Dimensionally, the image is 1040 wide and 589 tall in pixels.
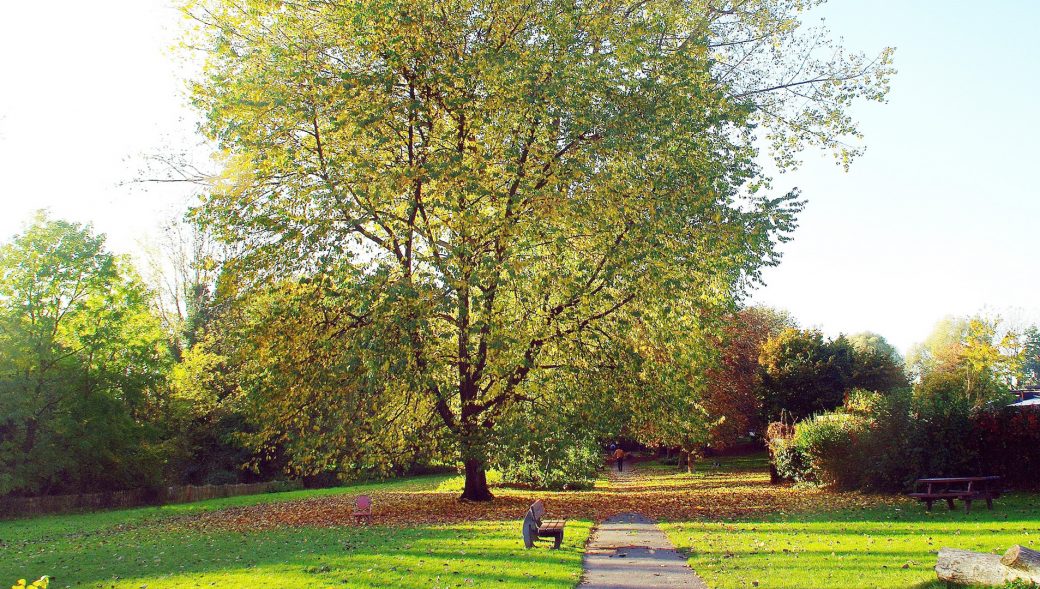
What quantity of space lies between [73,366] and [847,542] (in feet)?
93.8

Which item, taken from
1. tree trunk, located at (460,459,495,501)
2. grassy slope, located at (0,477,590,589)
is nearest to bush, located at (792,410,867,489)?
grassy slope, located at (0,477,590,589)

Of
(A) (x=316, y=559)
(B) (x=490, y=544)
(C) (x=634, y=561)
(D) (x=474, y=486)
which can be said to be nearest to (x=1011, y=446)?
(C) (x=634, y=561)

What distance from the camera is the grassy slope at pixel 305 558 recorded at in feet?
31.5

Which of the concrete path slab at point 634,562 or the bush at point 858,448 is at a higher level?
the bush at point 858,448

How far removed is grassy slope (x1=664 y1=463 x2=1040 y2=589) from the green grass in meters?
0.01

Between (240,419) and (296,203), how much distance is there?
24.1 metres

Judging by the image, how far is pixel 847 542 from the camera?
11.8 meters

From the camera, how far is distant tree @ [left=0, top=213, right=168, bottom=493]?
27.2 metres

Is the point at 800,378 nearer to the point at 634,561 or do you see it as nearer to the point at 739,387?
the point at 739,387

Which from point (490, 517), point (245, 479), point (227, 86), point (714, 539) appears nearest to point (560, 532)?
point (714, 539)

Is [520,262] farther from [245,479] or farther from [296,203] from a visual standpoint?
[245,479]

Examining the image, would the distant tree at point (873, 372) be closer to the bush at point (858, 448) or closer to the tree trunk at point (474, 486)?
the bush at point (858, 448)

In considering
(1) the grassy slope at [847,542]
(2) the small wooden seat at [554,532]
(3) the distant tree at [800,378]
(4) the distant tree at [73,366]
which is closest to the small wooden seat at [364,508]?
(2) the small wooden seat at [554,532]

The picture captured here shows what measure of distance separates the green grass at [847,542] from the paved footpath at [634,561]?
0.29 meters
